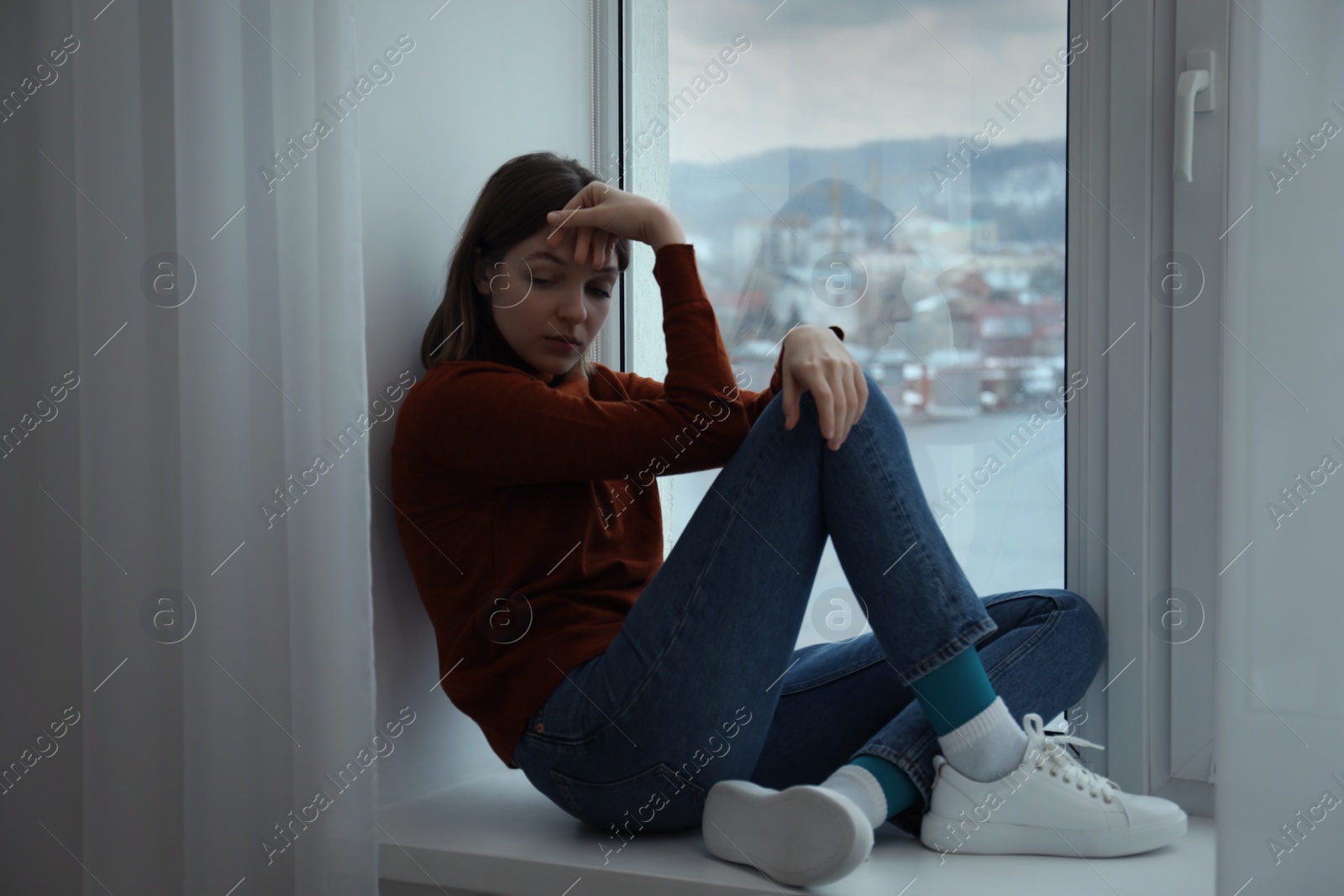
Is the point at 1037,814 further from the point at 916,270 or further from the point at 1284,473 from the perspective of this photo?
the point at 916,270

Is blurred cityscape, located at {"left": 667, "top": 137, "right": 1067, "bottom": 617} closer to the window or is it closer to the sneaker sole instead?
the window

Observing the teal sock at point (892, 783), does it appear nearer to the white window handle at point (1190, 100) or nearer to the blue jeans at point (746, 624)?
the blue jeans at point (746, 624)

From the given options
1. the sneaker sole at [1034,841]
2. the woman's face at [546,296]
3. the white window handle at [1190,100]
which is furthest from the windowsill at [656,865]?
the white window handle at [1190,100]

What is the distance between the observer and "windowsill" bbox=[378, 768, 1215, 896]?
884 millimetres

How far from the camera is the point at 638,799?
3.11ft

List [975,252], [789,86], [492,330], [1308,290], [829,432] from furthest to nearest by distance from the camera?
[789,86] < [975,252] < [492,330] < [829,432] < [1308,290]

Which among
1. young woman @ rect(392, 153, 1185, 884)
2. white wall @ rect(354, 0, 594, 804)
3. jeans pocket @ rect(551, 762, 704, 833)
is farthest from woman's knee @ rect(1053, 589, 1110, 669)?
white wall @ rect(354, 0, 594, 804)

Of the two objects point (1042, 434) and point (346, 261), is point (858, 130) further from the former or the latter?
point (346, 261)

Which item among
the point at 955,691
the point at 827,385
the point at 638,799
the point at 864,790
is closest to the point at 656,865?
the point at 638,799

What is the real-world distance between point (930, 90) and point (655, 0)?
433mm

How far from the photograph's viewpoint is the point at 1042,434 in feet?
4.03

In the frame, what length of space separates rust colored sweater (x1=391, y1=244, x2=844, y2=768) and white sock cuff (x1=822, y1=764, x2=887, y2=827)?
0.24m

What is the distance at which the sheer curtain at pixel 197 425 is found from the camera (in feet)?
2.99

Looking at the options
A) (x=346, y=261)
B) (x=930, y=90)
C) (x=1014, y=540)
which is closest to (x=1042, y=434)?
(x=1014, y=540)
